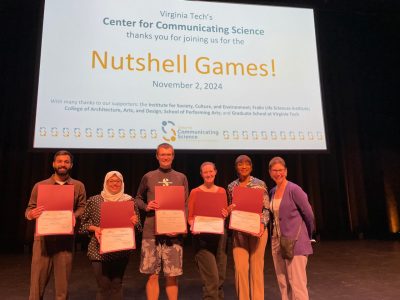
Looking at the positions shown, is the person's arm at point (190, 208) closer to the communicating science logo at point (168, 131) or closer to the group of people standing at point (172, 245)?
the group of people standing at point (172, 245)

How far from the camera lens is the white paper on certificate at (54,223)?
186cm

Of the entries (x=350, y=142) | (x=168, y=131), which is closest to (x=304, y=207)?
(x=168, y=131)

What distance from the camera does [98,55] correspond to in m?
3.40

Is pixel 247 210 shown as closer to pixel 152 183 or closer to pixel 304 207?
pixel 304 207

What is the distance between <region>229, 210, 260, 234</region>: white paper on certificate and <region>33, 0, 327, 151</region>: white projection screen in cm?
143

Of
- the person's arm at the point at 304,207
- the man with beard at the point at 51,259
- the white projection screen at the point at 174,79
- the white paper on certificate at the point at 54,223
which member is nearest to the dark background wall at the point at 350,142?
the white projection screen at the point at 174,79

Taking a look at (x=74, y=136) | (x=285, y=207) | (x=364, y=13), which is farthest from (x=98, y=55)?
(x=364, y=13)

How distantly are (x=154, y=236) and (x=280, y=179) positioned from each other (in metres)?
0.89

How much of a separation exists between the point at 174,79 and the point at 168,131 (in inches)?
23.5

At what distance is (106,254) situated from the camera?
1.94 metres

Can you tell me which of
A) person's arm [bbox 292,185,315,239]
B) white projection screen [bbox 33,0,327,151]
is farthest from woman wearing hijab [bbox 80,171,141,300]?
white projection screen [bbox 33,0,327,151]

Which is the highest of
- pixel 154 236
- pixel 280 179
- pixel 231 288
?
pixel 280 179

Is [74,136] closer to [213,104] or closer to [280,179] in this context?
[213,104]

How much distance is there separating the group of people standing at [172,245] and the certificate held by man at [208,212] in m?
0.04
